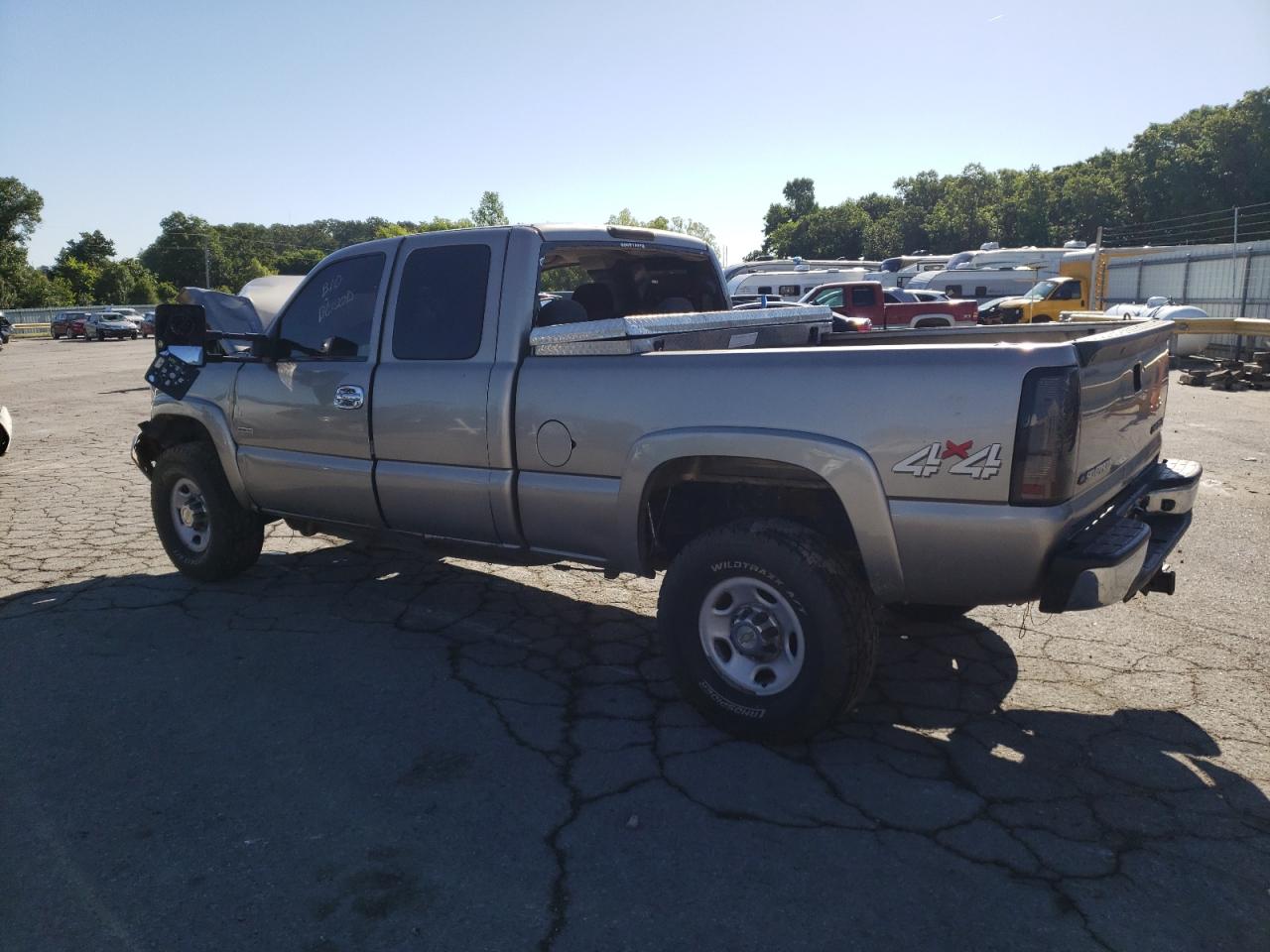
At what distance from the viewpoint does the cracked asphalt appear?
2547 mm

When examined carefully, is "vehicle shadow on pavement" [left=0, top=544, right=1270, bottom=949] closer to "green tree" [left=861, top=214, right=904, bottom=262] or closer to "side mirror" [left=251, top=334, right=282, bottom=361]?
"side mirror" [left=251, top=334, right=282, bottom=361]

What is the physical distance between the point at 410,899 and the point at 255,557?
3.65 metres

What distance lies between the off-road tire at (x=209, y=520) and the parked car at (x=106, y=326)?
45.8m

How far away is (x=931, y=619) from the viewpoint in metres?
4.84

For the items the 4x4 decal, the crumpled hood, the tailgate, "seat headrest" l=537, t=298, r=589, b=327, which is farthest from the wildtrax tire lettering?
the crumpled hood

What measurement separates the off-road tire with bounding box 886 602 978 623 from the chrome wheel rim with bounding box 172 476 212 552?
415cm

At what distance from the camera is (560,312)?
14.3ft

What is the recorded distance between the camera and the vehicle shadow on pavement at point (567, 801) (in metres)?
2.55

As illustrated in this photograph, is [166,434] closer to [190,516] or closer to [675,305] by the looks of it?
[190,516]

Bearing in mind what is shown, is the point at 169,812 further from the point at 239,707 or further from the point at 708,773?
the point at 708,773

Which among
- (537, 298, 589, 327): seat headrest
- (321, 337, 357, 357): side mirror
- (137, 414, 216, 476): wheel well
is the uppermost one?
(537, 298, 589, 327): seat headrest

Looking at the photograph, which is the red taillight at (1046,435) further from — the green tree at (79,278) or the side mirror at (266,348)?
the green tree at (79,278)

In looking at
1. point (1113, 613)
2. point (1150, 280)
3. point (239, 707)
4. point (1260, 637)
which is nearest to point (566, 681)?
point (239, 707)

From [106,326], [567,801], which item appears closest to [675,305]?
[567,801]
